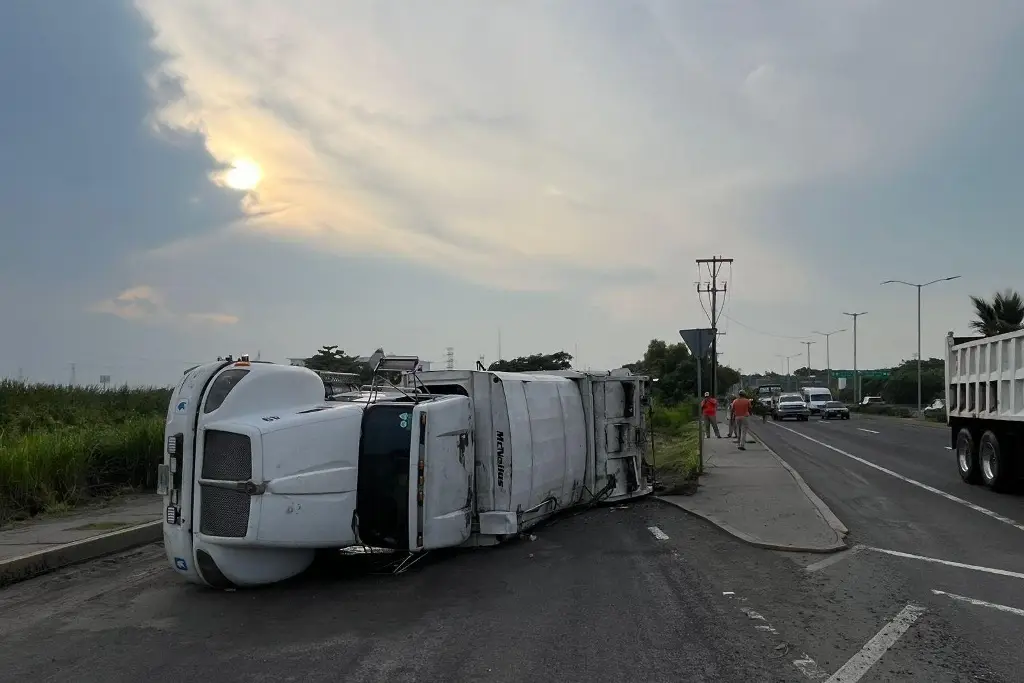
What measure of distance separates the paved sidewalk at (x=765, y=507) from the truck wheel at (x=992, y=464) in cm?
313

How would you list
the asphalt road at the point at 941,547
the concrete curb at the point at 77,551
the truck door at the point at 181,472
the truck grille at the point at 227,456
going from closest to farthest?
the asphalt road at the point at 941,547 < the truck grille at the point at 227,456 < the truck door at the point at 181,472 < the concrete curb at the point at 77,551

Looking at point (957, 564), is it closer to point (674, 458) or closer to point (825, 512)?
point (825, 512)

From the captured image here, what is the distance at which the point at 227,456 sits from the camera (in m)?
7.03

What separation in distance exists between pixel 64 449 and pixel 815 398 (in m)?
48.0

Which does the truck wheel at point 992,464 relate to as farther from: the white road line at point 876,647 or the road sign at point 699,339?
the white road line at point 876,647

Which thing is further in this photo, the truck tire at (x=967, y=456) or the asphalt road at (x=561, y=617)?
the truck tire at (x=967, y=456)

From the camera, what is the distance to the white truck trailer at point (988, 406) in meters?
13.6

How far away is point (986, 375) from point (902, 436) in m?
17.3

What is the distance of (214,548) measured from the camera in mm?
7070

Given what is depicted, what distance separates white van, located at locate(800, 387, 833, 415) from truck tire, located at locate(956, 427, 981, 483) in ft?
121

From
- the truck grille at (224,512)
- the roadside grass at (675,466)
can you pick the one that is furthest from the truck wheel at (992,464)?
the truck grille at (224,512)

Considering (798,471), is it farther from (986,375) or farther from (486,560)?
(486,560)

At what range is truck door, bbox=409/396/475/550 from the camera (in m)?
7.77

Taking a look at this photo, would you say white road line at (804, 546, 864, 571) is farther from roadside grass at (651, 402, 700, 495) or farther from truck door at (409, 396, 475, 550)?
roadside grass at (651, 402, 700, 495)
